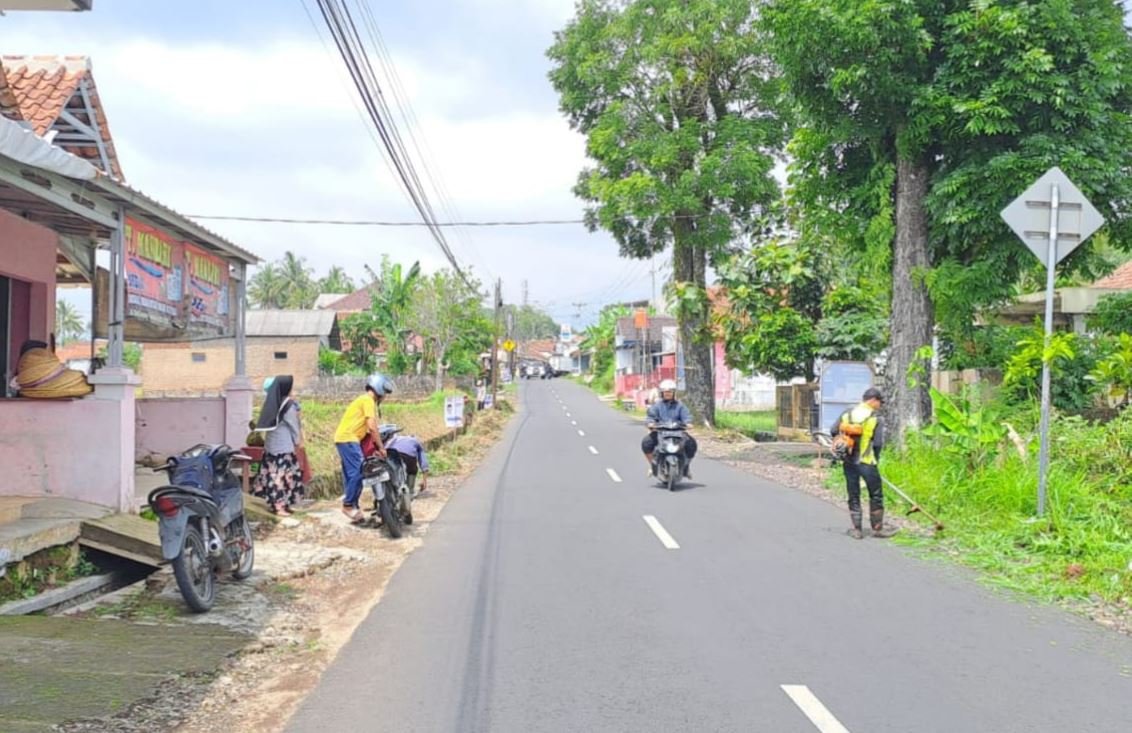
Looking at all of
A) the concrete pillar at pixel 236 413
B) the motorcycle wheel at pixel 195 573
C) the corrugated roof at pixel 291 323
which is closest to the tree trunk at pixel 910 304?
the concrete pillar at pixel 236 413

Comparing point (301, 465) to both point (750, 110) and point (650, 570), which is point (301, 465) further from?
point (750, 110)

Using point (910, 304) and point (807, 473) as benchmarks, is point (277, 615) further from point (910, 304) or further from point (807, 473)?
point (807, 473)

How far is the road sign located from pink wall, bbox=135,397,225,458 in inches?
420

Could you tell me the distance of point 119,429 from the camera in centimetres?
938

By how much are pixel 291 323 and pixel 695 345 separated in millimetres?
27369

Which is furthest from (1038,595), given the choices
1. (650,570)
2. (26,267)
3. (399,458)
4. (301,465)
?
(26,267)

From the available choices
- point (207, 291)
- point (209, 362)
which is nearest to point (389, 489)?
point (207, 291)

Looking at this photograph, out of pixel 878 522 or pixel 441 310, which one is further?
pixel 441 310

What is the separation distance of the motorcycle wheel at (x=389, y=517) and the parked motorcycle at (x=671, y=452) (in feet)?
17.7

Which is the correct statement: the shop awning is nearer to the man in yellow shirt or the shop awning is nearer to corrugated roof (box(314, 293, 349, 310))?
the man in yellow shirt

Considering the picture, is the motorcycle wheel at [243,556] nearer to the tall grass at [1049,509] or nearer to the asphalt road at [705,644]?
the asphalt road at [705,644]

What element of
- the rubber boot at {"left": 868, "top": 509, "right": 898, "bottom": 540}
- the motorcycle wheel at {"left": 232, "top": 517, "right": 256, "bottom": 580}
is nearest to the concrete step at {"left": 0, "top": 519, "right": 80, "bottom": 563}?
the motorcycle wheel at {"left": 232, "top": 517, "right": 256, "bottom": 580}

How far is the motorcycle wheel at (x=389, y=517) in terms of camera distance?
11.3 m

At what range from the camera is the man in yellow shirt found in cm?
1141
